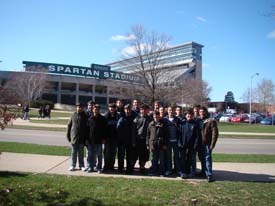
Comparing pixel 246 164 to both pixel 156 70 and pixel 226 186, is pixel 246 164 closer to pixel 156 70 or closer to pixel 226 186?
pixel 226 186

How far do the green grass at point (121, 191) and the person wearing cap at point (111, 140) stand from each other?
1436mm

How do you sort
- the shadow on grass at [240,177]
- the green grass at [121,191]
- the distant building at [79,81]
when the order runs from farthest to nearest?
the distant building at [79,81]
the shadow on grass at [240,177]
the green grass at [121,191]

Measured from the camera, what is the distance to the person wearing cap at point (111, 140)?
32.4 ft

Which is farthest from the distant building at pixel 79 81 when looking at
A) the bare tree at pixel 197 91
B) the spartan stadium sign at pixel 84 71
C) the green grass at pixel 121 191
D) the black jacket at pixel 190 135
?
the green grass at pixel 121 191

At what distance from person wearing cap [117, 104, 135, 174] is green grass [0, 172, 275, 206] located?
1.31 metres

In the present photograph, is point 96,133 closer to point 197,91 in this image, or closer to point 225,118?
point 225,118

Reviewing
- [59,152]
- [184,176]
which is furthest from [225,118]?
[184,176]

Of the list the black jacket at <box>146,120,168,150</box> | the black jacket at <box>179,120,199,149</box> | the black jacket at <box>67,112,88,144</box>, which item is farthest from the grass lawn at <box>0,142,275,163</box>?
the black jacket at <box>146,120,168,150</box>

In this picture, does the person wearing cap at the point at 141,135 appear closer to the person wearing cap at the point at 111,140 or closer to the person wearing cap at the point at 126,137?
the person wearing cap at the point at 126,137

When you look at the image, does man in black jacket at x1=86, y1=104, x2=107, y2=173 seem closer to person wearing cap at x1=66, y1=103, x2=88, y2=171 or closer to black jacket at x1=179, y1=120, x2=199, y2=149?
person wearing cap at x1=66, y1=103, x2=88, y2=171

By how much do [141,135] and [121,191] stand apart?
2.71 meters

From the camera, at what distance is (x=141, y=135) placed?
9.77m

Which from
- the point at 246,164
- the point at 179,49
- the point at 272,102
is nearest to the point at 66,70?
the point at 179,49

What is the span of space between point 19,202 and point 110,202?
5.08ft
